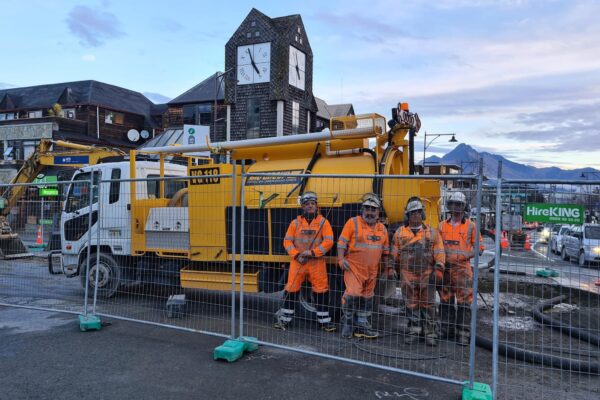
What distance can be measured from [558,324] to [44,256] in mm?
9912

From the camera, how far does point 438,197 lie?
23.2 feet

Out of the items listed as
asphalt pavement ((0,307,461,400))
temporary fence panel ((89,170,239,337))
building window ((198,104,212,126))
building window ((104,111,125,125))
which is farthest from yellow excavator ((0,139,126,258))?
building window ((104,111,125,125))

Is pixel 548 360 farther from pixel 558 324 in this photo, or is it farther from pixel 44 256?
pixel 44 256

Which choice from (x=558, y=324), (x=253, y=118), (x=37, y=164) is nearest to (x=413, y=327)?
(x=558, y=324)

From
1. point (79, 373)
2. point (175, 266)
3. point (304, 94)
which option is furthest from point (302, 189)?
point (304, 94)

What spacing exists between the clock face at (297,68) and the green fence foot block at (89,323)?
2127 centimetres

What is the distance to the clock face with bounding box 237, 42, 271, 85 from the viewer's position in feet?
81.3

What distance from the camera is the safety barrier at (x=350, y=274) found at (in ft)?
13.6

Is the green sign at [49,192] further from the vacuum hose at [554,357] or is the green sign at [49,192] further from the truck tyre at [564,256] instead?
the truck tyre at [564,256]

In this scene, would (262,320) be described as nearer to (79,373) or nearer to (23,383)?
(79,373)

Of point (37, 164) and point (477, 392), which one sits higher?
point (37, 164)

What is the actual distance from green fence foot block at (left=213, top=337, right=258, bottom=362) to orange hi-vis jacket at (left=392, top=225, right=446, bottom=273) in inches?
83.6

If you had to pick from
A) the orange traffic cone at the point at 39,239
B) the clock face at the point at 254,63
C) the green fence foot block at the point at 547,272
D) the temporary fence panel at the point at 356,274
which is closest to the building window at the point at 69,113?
the clock face at the point at 254,63

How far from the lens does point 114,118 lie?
39.5 meters
